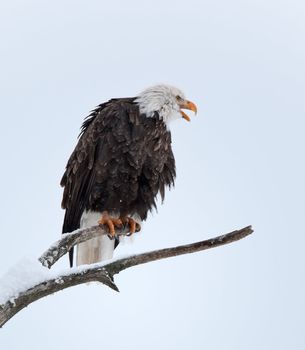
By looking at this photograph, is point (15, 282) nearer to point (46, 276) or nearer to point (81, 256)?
point (46, 276)

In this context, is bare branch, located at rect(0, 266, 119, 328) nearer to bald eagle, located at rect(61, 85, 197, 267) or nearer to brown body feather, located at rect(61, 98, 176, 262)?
bald eagle, located at rect(61, 85, 197, 267)

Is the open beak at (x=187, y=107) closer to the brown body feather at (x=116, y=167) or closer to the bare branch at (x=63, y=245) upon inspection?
the brown body feather at (x=116, y=167)

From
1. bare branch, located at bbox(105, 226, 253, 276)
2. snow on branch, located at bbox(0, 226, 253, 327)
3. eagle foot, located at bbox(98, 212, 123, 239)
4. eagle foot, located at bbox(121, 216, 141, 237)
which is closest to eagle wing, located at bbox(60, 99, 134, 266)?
eagle foot, located at bbox(98, 212, 123, 239)

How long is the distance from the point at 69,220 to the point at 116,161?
2.18 ft

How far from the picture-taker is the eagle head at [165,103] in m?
6.37

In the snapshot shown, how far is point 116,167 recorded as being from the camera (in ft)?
19.4

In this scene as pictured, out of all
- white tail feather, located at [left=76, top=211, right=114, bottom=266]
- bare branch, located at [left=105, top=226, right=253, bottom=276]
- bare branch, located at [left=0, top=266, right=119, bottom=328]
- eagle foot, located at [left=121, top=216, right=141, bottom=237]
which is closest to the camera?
bare branch, located at [left=0, top=266, right=119, bottom=328]

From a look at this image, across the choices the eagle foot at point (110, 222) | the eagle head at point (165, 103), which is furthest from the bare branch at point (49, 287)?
the eagle head at point (165, 103)

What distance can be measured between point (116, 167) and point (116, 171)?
0.04m

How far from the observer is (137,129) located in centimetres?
607

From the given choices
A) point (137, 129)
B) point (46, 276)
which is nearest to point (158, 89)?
point (137, 129)

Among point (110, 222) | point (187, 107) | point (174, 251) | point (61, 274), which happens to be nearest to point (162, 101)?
point (187, 107)

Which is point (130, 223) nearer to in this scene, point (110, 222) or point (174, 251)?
point (110, 222)

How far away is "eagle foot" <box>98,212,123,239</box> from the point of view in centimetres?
560
